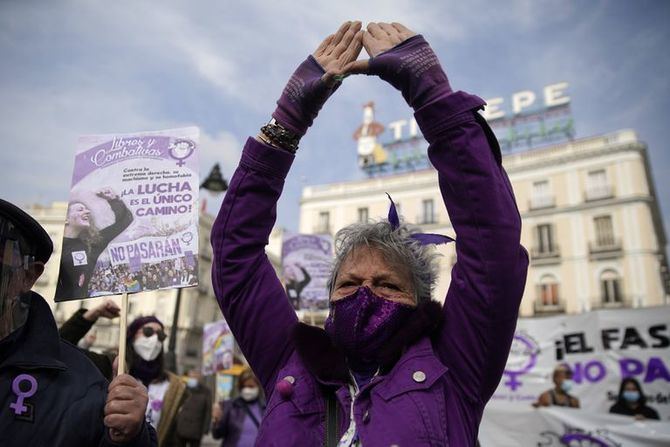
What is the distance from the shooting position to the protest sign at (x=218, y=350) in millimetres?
11852

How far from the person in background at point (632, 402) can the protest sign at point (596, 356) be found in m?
0.05

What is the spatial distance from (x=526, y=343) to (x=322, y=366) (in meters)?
6.15

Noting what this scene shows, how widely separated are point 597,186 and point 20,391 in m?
34.6

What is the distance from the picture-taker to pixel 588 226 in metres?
31.1

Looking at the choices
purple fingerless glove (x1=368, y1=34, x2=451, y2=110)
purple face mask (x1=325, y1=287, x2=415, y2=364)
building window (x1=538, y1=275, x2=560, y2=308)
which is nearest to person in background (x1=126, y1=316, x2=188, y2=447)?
purple face mask (x1=325, y1=287, x2=415, y2=364)

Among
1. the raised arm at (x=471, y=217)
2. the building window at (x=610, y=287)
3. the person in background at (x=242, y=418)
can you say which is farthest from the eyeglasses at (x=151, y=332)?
the building window at (x=610, y=287)

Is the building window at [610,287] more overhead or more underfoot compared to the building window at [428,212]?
more underfoot

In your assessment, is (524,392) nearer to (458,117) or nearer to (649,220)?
(458,117)

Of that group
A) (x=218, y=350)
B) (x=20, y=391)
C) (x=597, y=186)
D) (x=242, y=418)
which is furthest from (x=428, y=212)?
(x=20, y=391)

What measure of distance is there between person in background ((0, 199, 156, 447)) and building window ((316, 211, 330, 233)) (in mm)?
36879

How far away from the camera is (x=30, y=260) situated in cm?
187

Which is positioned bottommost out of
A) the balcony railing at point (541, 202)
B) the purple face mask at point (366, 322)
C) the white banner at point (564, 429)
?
the white banner at point (564, 429)

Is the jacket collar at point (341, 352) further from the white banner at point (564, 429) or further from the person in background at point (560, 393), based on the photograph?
the person in background at point (560, 393)

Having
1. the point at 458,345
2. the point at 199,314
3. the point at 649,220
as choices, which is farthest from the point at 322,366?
the point at 199,314
